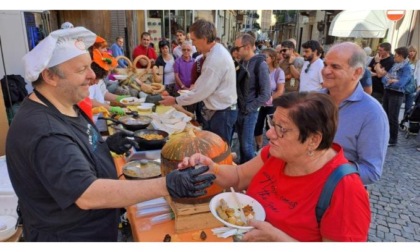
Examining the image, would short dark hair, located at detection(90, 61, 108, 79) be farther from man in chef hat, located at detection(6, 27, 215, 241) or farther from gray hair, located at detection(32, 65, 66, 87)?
gray hair, located at detection(32, 65, 66, 87)

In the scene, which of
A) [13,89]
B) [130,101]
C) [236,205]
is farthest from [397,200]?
[13,89]

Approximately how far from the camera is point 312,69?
209 inches

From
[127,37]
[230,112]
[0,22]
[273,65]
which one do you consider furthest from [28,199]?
[127,37]

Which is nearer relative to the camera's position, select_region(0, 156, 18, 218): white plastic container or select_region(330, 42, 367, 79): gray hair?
select_region(330, 42, 367, 79): gray hair

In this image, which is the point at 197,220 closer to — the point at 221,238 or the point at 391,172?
the point at 221,238

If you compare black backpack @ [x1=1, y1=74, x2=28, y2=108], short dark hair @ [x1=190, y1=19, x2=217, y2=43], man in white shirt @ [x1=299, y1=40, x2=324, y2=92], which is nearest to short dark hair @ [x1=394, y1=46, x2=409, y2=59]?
man in white shirt @ [x1=299, y1=40, x2=324, y2=92]

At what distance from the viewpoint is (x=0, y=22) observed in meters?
5.25

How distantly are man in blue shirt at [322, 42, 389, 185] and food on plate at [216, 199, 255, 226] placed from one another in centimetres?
84

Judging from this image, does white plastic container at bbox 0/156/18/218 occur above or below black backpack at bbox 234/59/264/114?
below

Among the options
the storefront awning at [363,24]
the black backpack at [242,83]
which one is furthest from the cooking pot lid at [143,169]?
the storefront awning at [363,24]

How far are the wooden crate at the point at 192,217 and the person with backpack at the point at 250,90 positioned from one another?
266cm

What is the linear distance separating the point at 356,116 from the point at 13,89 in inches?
200

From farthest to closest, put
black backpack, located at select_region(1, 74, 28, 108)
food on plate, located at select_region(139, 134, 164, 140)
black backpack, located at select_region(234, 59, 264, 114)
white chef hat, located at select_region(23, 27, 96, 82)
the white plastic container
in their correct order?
black backpack, located at select_region(1, 74, 28, 108)
black backpack, located at select_region(234, 59, 264, 114)
food on plate, located at select_region(139, 134, 164, 140)
the white plastic container
white chef hat, located at select_region(23, 27, 96, 82)

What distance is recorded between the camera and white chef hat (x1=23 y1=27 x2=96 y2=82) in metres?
1.39
